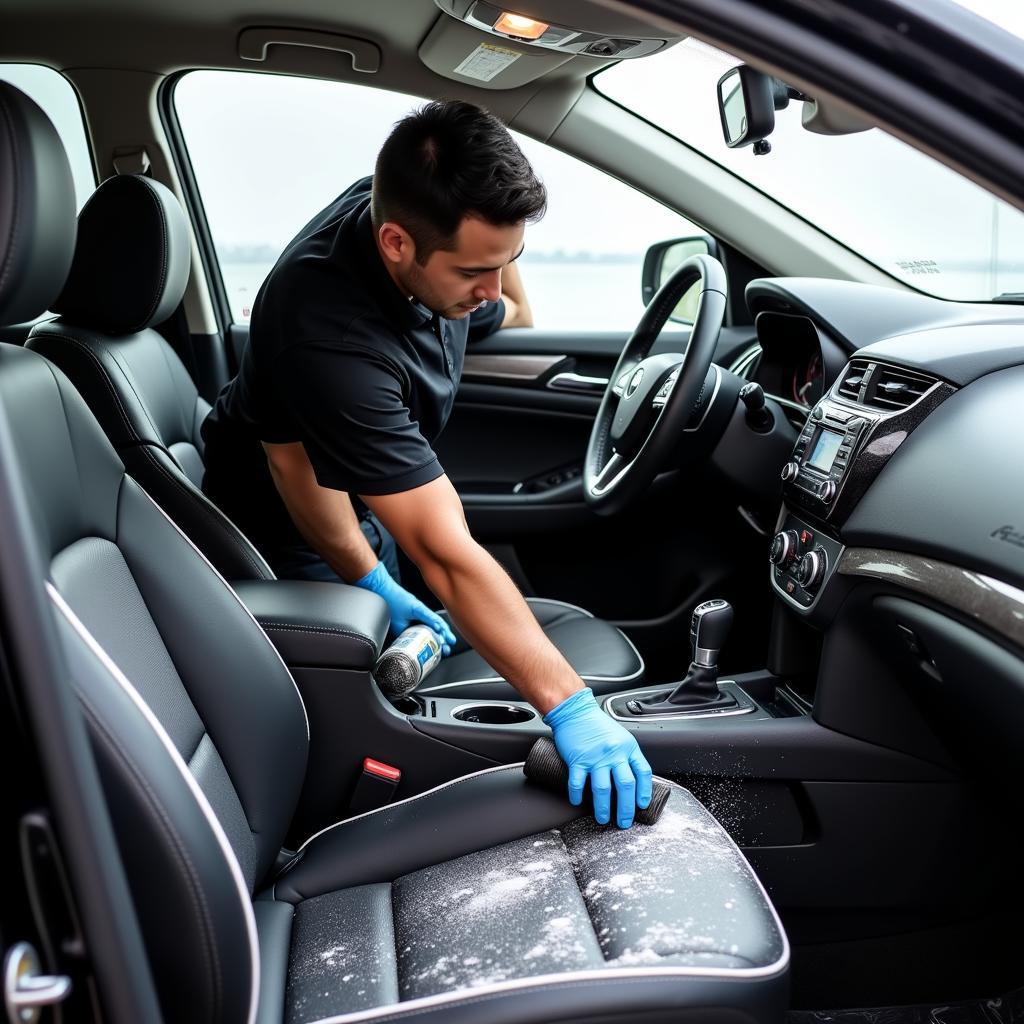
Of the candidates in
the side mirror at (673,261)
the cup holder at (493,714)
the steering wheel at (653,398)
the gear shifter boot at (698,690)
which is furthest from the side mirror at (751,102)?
the cup holder at (493,714)

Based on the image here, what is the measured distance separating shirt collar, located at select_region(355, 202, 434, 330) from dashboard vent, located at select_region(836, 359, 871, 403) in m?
0.66

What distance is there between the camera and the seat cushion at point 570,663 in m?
Answer: 1.84

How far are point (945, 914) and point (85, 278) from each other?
1639 millimetres

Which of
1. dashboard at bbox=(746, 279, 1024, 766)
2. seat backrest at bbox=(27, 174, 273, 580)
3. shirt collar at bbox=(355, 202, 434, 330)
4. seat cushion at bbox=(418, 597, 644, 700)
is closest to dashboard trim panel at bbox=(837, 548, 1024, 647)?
dashboard at bbox=(746, 279, 1024, 766)

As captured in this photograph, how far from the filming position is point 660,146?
2.31 metres

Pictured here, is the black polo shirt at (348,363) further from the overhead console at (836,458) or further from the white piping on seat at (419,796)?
the overhead console at (836,458)

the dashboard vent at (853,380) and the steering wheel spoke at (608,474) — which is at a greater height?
the dashboard vent at (853,380)

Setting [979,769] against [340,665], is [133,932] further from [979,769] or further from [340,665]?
[979,769]

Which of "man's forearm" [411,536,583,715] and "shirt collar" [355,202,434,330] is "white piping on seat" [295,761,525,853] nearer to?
"man's forearm" [411,536,583,715]

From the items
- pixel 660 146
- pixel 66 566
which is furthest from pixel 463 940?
pixel 660 146

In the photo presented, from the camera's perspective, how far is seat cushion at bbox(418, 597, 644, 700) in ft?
6.05

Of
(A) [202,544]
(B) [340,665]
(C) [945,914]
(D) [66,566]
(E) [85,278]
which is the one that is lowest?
(C) [945,914]

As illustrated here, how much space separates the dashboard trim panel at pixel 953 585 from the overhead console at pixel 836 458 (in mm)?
90

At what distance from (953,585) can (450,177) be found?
0.86 meters
